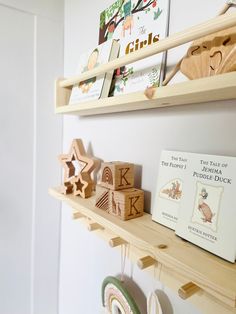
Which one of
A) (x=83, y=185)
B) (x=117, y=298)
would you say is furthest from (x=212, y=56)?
(x=117, y=298)

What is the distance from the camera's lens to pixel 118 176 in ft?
2.00

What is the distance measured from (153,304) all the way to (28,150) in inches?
29.8

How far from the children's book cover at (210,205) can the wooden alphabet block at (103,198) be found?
0.21m

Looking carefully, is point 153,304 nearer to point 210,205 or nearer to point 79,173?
point 210,205

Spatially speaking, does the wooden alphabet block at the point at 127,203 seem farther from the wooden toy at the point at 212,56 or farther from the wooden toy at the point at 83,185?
the wooden toy at the point at 212,56

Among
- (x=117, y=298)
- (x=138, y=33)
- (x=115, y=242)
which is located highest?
(x=138, y=33)

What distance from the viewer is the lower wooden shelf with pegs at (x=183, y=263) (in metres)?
0.36

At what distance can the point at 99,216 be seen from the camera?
1.98ft

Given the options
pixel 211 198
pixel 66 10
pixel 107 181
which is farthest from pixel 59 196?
pixel 66 10

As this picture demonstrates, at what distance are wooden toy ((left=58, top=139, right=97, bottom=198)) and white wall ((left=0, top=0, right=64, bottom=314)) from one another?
9.6 inches

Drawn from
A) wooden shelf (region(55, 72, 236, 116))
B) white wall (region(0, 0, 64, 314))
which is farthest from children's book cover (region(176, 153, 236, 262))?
white wall (region(0, 0, 64, 314))

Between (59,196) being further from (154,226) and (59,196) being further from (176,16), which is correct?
(176,16)

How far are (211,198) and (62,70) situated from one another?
883mm

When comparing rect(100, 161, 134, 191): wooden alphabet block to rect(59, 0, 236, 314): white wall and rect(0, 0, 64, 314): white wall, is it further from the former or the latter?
rect(0, 0, 64, 314): white wall
